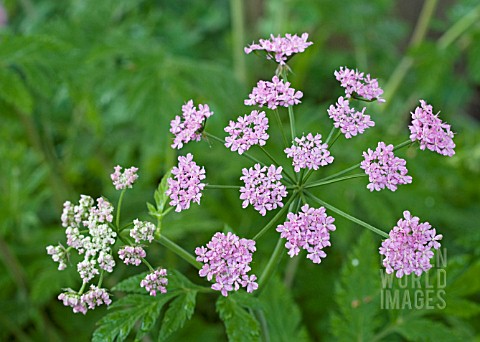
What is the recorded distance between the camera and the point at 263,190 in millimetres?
1148

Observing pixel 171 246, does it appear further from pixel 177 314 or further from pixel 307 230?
pixel 307 230

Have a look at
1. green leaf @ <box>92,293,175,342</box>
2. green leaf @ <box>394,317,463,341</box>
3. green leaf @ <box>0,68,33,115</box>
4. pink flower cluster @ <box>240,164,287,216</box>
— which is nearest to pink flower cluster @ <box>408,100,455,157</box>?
pink flower cluster @ <box>240,164,287,216</box>

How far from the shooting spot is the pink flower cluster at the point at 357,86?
1.23 m

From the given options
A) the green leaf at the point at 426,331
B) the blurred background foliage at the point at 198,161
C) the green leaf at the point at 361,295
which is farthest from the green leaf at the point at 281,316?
the green leaf at the point at 426,331

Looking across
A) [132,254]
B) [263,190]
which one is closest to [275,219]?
[263,190]

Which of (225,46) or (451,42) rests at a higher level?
(225,46)

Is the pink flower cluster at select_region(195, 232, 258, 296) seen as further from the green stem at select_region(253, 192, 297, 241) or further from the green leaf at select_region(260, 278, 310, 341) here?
the green leaf at select_region(260, 278, 310, 341)

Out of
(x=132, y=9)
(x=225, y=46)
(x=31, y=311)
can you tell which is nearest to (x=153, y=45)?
(x=132, y=9)

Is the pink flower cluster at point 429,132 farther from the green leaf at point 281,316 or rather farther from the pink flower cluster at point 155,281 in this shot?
the green leaf at point 281,316

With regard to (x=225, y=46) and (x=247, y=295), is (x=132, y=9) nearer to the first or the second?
(x=225, y=46)

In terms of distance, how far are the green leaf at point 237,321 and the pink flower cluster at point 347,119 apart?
0.42 metres

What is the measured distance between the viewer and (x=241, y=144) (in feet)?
3.99

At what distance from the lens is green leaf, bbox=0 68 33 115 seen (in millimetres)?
1918

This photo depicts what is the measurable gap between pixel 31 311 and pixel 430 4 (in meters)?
2.36
